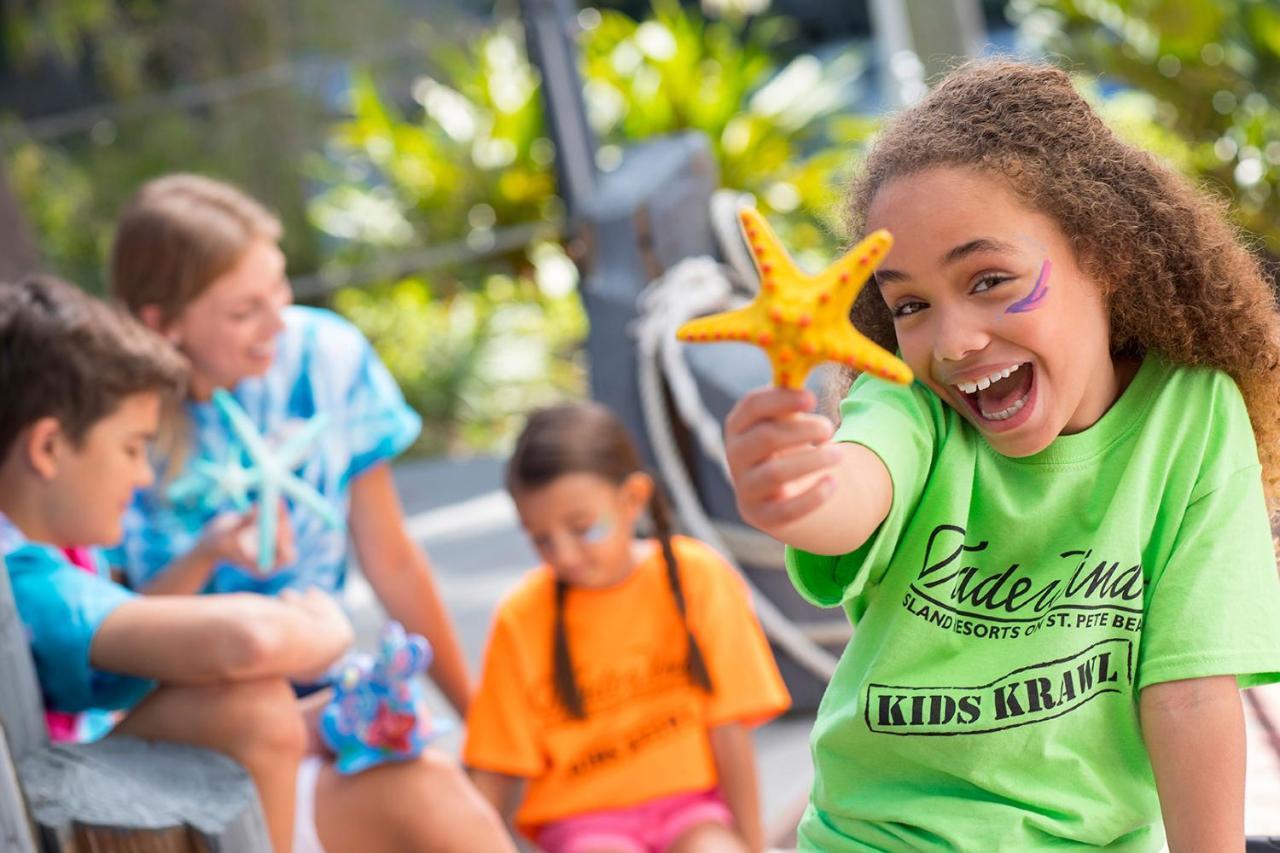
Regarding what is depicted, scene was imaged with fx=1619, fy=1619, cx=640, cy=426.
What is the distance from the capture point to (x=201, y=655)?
2.07 m

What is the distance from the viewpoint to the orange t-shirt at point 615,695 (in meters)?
2.67

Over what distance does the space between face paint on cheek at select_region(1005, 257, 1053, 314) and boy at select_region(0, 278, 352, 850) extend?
1.11 metres

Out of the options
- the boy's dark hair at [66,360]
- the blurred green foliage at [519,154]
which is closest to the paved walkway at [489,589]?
the boy's dark hair at [66,360]

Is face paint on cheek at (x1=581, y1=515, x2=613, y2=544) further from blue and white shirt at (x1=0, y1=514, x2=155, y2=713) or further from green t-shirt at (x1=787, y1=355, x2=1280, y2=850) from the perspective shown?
green t-shirt at (x1=787, y1=355, x2=1280, y2=850)

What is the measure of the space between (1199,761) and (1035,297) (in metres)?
0.43

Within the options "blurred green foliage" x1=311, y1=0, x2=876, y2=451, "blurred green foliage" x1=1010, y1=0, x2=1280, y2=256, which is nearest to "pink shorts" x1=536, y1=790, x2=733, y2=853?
"blurred green foliage" x1=1010, y1=0, x2=1280, y2=256

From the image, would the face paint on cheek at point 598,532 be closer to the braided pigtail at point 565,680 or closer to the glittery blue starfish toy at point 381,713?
the braided pigtail at point 565,680

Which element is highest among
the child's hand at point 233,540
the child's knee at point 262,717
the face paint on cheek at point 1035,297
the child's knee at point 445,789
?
the face paint on cheek at point 1035,297

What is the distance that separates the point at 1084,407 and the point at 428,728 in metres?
1.29

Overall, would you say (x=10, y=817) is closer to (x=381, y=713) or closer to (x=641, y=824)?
(x=381, y=713)

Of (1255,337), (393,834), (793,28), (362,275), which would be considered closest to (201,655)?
(393,834)

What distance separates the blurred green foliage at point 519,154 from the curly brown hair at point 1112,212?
7.72m

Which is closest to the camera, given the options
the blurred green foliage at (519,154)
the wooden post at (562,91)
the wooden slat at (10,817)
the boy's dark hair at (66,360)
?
the wooden slat at (10,817)

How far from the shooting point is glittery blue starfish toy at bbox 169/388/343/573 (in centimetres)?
269
